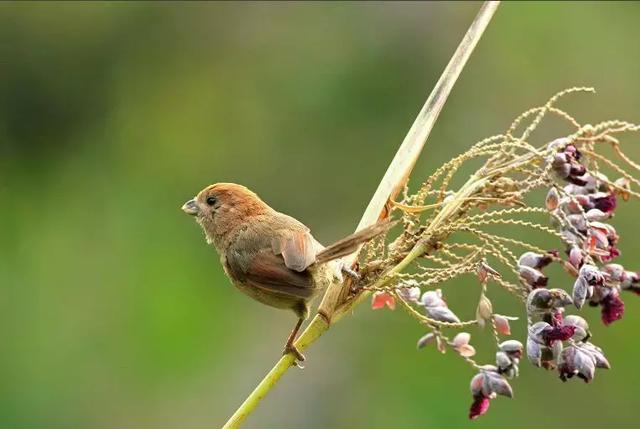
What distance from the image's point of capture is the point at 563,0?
5973mm

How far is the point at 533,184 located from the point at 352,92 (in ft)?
13.3

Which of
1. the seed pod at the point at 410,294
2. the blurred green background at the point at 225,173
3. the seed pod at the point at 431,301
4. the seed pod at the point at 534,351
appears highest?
the seed pod at the point at 410,294

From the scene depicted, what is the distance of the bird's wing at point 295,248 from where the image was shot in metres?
2.60

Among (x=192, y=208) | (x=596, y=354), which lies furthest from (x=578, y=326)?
(x=192, y=208)

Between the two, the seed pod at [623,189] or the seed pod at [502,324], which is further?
the seed pod at [623,189]

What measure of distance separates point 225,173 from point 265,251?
314 cm

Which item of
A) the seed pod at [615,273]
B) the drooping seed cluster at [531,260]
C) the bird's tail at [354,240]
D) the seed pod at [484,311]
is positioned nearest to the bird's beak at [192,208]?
the bird's tail at [354,240]

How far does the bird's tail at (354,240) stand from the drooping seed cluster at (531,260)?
1.4 inches

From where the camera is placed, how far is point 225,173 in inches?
231

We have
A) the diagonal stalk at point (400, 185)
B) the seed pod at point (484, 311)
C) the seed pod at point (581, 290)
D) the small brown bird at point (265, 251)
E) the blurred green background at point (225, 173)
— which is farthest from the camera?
the blurred green background at point (225, 173)

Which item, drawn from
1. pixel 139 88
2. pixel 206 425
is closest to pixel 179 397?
pixel 206 425

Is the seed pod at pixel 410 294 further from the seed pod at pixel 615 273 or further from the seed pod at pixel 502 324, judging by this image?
the seed pod at pixel 615 273

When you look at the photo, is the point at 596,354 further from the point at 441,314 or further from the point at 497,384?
the point at 441,314

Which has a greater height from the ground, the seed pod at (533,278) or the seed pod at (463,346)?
the seed pod at (533,278)
